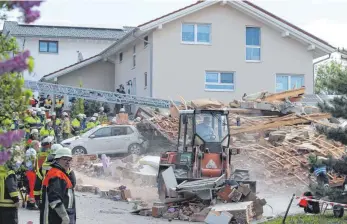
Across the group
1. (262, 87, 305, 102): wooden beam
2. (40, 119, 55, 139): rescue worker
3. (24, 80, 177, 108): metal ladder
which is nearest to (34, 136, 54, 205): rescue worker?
(40, 119, 55, 139): rescue worker

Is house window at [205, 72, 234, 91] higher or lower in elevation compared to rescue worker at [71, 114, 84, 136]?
higher

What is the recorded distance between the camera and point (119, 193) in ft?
61.6

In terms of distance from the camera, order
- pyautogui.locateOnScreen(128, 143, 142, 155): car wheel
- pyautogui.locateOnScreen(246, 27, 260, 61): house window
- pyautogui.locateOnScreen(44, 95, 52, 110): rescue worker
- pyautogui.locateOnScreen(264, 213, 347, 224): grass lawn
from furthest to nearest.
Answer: pyautogui.locateOnScreen(246, 27, 260, 61): house window, pyautogui.locateOnScreen(44, 95, 52, 110): rescue worker, pyautogui.locateOnScreen(128, 143, 142, 155): car wheel, pyautogui.locateOnScreen(264, 213, 347, 224): grass lawn

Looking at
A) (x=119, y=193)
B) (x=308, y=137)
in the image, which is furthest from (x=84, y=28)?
(x=119, y=193)

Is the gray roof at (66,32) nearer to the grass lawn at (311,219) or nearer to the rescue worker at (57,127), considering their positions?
the rescue worker at (57,127)

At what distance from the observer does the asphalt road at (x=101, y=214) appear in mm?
14260

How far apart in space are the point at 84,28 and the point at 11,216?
45383 mm

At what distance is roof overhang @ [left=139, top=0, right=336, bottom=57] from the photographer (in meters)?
34.2

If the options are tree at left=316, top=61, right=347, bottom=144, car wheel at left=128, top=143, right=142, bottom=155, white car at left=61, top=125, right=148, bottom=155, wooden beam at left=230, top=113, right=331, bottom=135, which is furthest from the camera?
car wheel at left=128, top=143, right=142, bottom=155

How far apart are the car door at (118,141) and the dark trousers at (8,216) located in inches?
717

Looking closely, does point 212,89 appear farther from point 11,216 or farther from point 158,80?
point 11,216

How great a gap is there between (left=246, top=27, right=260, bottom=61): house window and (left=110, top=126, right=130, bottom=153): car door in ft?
35.2

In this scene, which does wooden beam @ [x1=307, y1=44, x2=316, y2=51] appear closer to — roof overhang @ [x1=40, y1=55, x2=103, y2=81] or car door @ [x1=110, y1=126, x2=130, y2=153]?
car door @ [x1=110, y1=126, x2=130, y2=153]

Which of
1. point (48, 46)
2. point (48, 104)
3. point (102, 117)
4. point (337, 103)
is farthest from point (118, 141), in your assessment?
point (48, 46)
